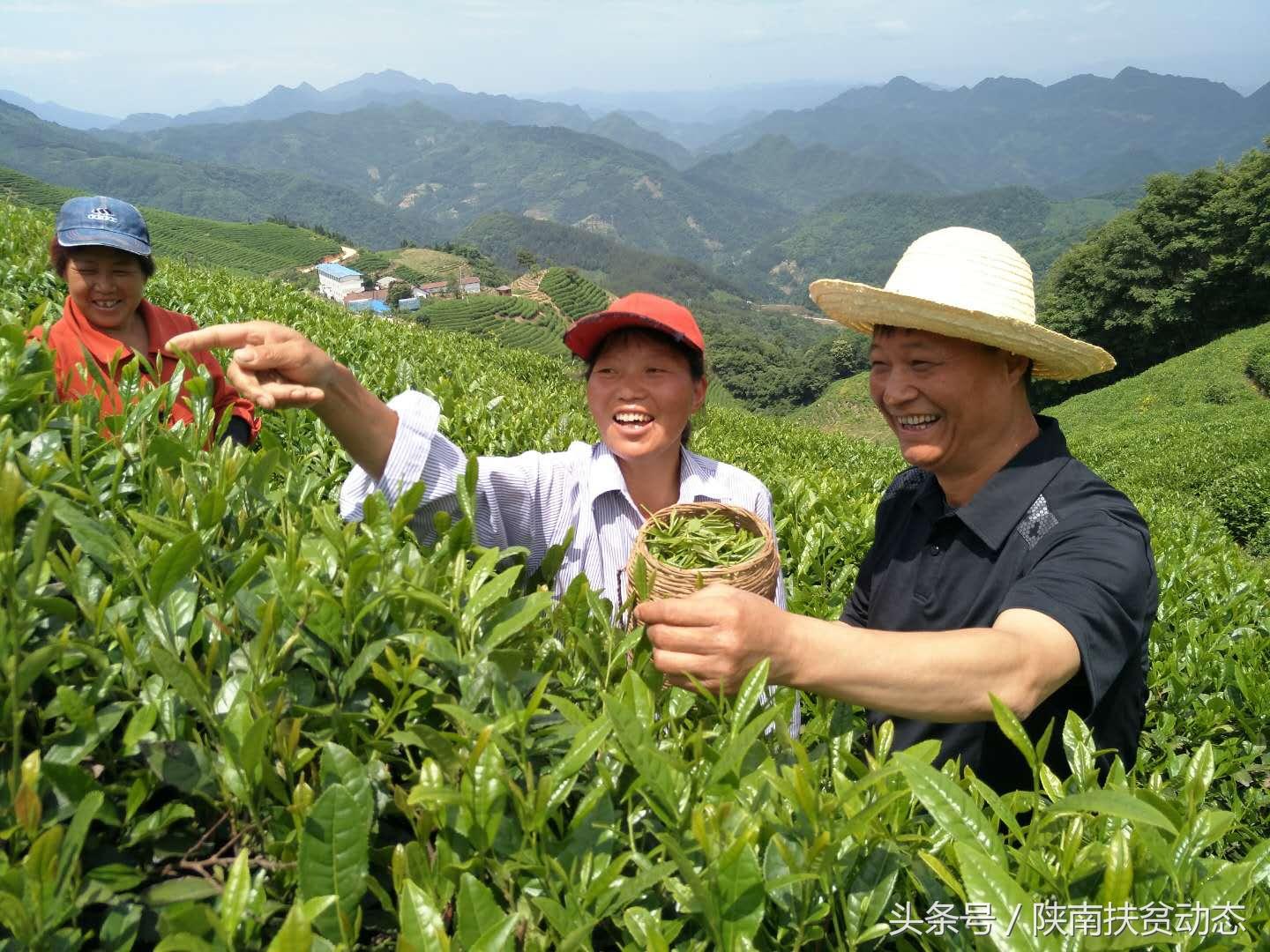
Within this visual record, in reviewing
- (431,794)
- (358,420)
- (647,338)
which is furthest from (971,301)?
(431,794)

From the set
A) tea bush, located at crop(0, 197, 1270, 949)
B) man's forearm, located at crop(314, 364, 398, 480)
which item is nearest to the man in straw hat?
tea bush, located at crop(0, 197, 1270, 949)

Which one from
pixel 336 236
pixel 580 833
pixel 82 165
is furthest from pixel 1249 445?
pixel 82 165

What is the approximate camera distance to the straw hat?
2033 millimetres

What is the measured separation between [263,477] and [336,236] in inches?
4528

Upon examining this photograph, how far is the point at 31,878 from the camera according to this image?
28.2 inches

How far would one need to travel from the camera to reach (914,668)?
1.33 m

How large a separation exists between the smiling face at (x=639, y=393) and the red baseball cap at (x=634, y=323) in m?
0.05

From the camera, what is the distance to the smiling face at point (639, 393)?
87.1 inches

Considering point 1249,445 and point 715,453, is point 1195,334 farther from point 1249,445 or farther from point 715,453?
point 715,453

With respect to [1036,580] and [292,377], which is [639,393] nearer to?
[292,377]

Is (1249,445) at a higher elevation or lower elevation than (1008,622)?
lower

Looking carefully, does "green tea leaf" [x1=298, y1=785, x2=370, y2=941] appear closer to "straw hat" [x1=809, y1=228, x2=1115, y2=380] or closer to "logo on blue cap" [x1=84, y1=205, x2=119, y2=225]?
"straw hat" [x1=809, y1=228, x2=1115, y2=380]

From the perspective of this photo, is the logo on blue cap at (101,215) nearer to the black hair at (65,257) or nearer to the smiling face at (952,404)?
the black hair at (65,257)

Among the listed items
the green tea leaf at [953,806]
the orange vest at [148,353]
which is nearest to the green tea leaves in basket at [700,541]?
the green tea leaf at [953,806]
